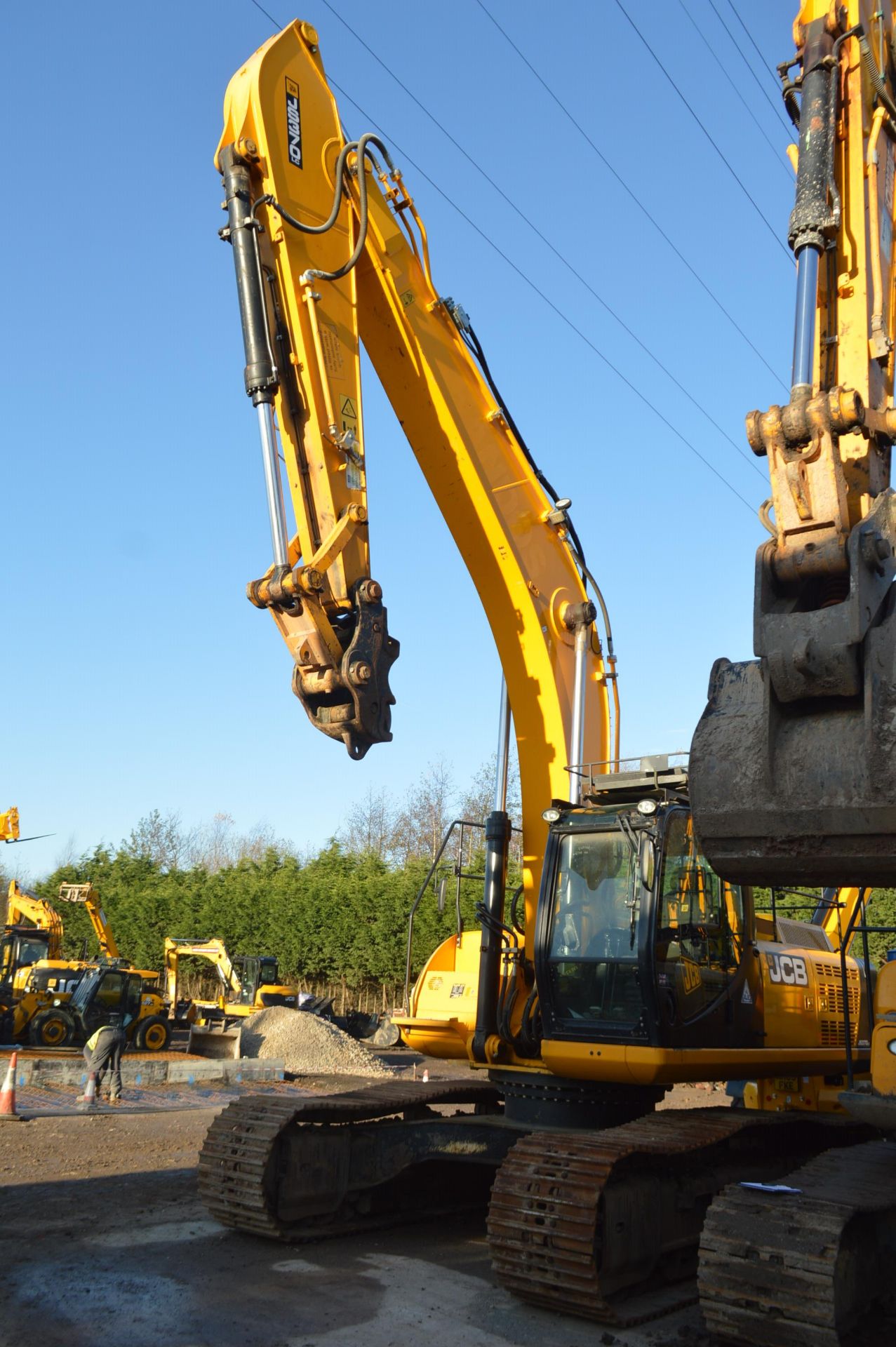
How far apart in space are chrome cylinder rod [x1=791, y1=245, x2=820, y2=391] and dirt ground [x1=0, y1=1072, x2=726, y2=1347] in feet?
15.6

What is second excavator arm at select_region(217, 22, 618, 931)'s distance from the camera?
735 cm

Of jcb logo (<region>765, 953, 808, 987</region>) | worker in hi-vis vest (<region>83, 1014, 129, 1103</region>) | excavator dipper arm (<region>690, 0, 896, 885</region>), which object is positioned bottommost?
worker in hi-vis vest (<region>83, 1014, 129, 1103</region>)

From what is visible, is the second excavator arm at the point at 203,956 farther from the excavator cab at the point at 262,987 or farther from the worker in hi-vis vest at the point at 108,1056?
the worker in hi-vis vest at the point at 108,1056

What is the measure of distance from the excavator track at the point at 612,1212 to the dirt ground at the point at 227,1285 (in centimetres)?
21

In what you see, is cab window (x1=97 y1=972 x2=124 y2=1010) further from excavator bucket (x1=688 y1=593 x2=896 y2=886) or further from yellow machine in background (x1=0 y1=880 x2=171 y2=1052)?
excavator bucket (x1=688 y1=593 x2=896 y2=886)

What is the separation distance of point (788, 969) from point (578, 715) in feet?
7.82

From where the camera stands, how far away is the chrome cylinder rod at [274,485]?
24.6 ft

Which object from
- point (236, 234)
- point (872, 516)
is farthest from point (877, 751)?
point (236, 234)

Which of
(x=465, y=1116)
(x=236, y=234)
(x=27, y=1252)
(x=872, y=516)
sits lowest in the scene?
(x=27, y=1252)

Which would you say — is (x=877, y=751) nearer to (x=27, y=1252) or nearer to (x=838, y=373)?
(x=838, y=373)

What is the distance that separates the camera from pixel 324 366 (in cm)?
788

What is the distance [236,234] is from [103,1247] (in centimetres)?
652

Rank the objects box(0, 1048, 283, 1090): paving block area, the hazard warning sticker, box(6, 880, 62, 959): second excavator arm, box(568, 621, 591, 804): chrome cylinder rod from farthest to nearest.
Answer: box(6, 880, 62, 959): second excavator arm, box(0, 1048, 283, 1090): paving block area, box(568, 621, 591, 804): chrome cylinder rod, the hazard warning sticker

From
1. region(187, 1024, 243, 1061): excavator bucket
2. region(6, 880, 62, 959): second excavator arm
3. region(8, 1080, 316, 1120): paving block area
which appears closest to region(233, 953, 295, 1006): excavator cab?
region(187, 1024, 243, 1061): excavator bucket
